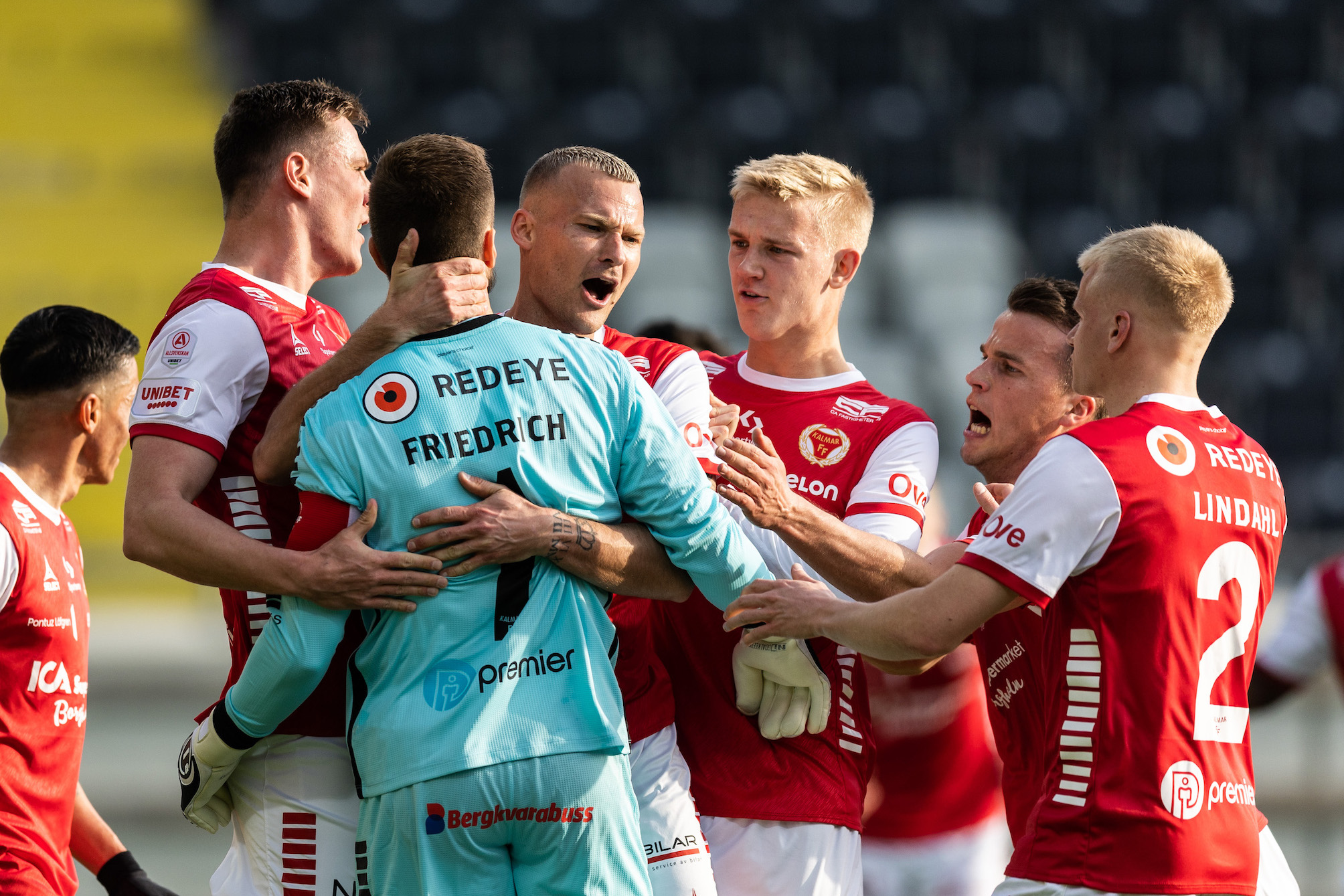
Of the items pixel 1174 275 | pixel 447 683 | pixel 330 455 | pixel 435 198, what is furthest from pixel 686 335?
pixel 447 683

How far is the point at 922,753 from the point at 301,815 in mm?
2846

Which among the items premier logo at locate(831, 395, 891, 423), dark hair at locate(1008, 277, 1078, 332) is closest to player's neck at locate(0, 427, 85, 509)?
premier logo at locate(831, 395, 891, 423)

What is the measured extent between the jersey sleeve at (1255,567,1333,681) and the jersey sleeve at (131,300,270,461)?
2548mm

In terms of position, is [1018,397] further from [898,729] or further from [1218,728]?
[898,729]

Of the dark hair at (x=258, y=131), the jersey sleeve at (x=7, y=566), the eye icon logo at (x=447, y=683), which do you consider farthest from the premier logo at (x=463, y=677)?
the jersey sleeve at (x=7, y=566)

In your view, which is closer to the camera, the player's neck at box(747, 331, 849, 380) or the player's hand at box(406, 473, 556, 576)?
the player's hand at box(406, 473, 556, 576)

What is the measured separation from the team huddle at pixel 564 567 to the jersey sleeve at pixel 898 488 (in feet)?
0.04

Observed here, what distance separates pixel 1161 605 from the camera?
127 inches

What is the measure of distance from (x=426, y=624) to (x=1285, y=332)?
12.4 m

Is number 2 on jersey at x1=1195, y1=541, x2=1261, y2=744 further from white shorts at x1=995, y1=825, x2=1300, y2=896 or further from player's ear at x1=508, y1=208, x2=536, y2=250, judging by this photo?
player's ear at x1=508, y1=208, x2=536, y2=250

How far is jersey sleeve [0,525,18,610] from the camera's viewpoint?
377 cm

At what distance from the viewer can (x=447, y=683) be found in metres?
2.95

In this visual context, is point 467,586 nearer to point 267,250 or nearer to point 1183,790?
point 267,250

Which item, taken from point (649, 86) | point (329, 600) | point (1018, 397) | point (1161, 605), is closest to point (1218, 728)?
point (1161, 605)
